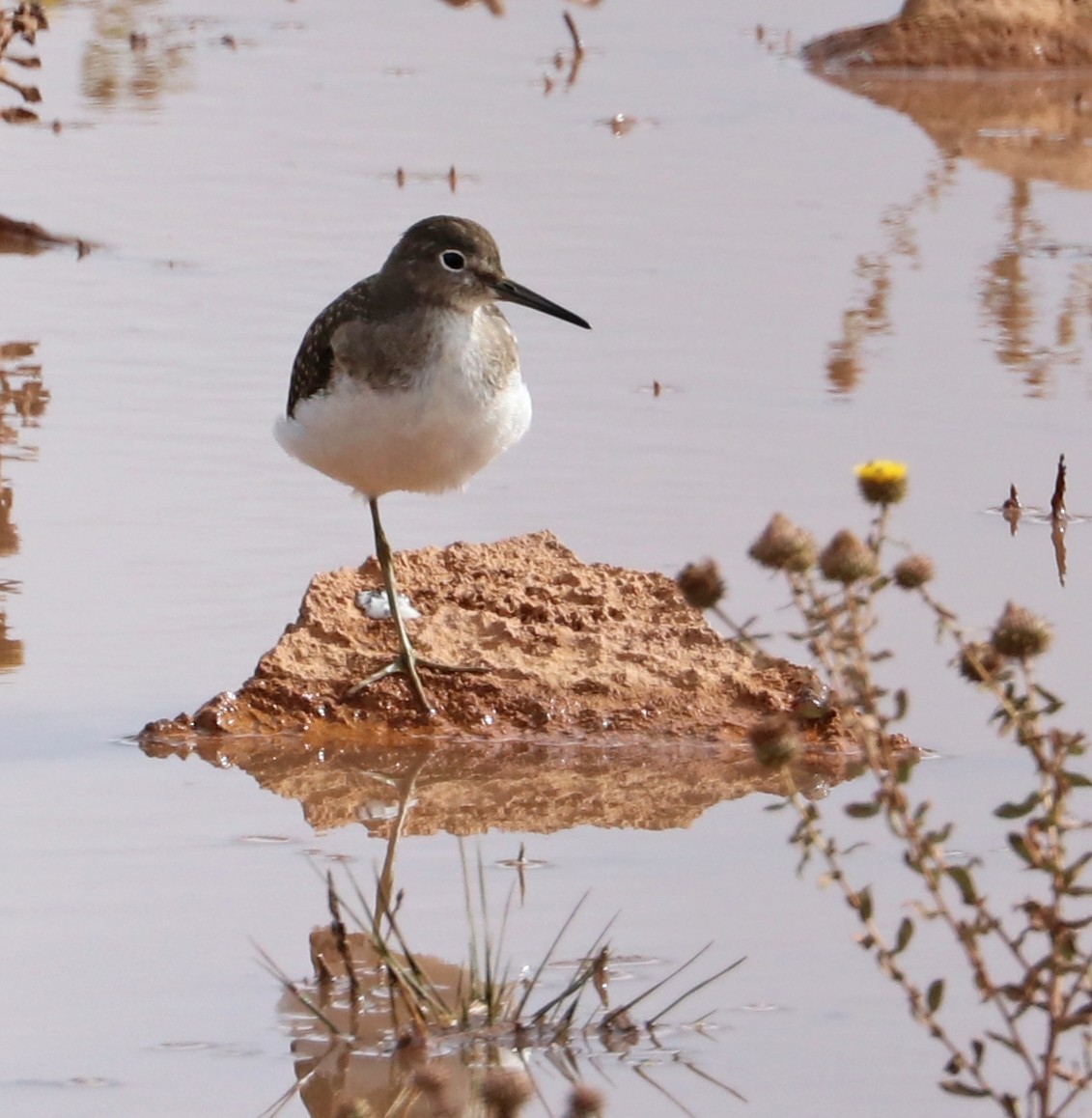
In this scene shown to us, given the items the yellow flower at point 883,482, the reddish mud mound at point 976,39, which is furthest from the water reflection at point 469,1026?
the reddish mud mound at point 976,39

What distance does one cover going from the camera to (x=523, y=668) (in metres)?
5.88

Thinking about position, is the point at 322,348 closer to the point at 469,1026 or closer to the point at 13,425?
the point at 13,425

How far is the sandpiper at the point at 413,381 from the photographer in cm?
571

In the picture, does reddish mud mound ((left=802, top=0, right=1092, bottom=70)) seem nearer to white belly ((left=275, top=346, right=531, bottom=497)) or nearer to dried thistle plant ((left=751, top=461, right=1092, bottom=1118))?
white belly ((left=275, top=346, right=531, bottom=497))

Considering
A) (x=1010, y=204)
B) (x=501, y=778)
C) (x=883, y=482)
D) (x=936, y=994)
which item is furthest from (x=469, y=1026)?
(x=1010, y=204)

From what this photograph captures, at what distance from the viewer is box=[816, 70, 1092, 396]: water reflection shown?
29.0 ft

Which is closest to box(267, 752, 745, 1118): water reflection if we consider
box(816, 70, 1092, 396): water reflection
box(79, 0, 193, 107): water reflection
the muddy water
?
the muddy water

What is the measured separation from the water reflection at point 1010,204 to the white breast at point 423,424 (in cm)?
270

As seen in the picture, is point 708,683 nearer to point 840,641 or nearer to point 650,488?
point 650,488

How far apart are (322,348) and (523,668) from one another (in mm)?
915

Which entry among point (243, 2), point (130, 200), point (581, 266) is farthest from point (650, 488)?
point (243, 2)

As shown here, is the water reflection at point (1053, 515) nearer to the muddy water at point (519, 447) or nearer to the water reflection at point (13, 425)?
the muddy water at point (519, 447)

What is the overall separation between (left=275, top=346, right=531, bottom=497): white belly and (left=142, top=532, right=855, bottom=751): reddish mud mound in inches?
17.0

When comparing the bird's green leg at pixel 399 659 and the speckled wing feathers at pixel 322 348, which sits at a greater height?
the speckled wing feathers at pixel 322 348
